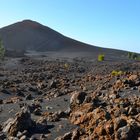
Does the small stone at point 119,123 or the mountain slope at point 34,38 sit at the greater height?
the small stone at point 119,123

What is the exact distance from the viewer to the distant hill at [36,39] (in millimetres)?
110438

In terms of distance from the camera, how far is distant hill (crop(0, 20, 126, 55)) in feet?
362

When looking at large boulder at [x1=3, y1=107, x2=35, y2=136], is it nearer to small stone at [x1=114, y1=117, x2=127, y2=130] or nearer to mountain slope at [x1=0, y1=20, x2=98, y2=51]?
small stone at [x1=114, y1=117, x2=127, y2=130]

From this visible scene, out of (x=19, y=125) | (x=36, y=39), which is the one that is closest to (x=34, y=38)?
(x=36, y=39)

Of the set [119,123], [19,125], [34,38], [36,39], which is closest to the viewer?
[119,123]

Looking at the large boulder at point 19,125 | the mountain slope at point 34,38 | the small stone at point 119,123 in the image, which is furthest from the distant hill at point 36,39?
the small stone at point 119,123

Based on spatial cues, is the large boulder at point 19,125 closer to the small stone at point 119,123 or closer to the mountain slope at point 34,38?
the small stone at point 119,123

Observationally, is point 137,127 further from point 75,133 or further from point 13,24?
point 13,24

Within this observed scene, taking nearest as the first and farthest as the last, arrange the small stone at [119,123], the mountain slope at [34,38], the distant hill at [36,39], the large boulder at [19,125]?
the small stone at [119,123]
the large boulder at [19,125]
the distant hill at [36,39]
the mountain slope at [34,38]

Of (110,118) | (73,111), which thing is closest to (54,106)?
(73,111)

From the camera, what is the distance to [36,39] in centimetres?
11788

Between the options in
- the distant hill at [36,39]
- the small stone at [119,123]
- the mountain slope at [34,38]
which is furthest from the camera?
the mountain slope at [34,38]

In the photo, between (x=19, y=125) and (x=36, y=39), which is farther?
(x=36, y=39)

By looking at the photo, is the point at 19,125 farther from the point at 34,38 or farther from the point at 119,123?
the point at 34,38
